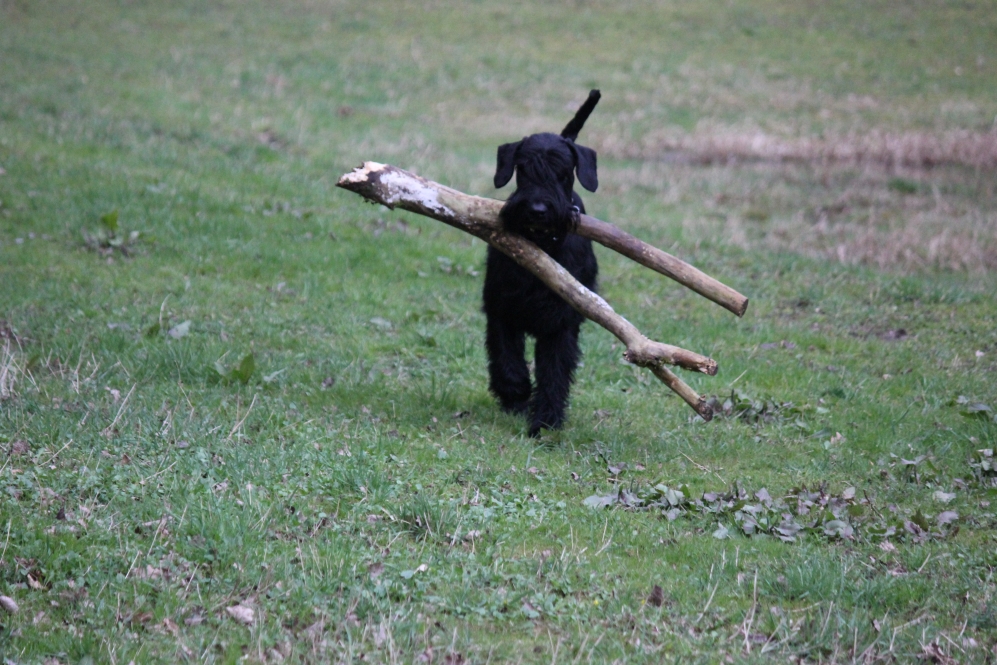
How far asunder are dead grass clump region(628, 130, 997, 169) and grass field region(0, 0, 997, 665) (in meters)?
0.08

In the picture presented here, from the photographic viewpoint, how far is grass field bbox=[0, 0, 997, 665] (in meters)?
3.89

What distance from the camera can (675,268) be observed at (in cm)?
546

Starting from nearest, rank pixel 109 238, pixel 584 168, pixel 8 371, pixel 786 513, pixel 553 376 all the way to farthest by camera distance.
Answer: pixel 786 513 < pixel 8 371 < pixel 584 168 < pixel 553 376 < pixel 109 238

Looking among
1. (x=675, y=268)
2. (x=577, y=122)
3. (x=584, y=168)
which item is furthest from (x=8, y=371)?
(x=675, y=268)

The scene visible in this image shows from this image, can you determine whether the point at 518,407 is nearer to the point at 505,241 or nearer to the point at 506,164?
the point at 505,241

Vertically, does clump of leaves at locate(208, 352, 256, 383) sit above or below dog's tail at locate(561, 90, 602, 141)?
below

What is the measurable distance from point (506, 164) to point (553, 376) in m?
1.37

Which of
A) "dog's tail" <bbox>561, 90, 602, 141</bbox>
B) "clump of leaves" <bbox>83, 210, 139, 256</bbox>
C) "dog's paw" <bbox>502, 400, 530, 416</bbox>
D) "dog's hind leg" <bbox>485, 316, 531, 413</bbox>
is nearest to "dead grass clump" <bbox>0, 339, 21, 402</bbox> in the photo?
"clump of leaves" <bbox>83, 210, 139, 256</bbox>

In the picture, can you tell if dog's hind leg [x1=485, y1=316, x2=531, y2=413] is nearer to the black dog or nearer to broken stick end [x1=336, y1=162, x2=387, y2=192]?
the black dog

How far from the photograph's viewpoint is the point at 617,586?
423cm

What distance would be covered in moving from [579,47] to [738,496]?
2266 centimetres

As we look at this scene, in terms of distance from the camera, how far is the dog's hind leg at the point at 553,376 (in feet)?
20.8

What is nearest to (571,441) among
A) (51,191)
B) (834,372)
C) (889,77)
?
(834,372)

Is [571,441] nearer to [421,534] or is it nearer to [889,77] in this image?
[421,534]
